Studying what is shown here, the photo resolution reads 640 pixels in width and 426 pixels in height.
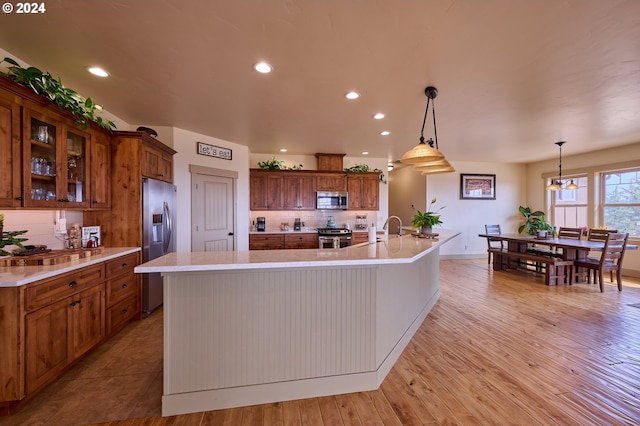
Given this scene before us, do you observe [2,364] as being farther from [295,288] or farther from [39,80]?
[39,80]

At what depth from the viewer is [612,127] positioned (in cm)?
434

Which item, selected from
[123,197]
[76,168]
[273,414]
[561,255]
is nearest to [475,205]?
[561,255]

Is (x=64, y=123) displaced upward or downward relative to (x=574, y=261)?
upward

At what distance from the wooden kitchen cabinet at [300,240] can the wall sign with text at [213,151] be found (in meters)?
2.00

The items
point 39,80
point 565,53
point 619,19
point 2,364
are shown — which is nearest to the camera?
point 2,364

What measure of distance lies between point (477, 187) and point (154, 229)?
25.5 feet

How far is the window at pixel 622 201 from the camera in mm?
5469

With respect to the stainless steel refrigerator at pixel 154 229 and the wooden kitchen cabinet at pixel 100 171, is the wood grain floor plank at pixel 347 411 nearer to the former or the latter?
the stainless steel refrigerator at pixel 154 229

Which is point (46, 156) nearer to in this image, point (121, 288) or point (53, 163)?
point (53, 163)

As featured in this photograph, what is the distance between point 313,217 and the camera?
6.49 meters

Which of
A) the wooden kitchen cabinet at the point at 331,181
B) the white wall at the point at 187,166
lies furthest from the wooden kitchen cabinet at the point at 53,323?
the wooden kitchen cabinet at the point at 331,181

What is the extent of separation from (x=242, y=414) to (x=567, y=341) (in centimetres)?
325

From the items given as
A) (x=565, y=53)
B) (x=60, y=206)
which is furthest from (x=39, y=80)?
(x=565, y=53)

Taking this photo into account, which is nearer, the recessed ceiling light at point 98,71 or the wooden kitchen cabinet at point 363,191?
the recessed ceiling light at point 98,71
